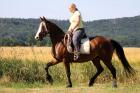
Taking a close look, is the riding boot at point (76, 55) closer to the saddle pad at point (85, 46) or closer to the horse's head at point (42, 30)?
the saddle pad at point (85, 46)

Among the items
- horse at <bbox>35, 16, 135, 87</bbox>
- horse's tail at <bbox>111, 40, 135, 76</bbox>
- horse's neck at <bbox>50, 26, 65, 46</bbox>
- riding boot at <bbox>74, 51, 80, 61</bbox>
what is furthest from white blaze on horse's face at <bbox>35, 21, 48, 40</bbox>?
horse's tail at <bbox>111, 40, 135, 76</bbox>

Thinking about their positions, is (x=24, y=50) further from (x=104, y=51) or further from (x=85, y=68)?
(x=104, y=51)

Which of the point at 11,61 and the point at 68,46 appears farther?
the point at 11,61

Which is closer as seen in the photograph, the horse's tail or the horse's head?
the horse's head

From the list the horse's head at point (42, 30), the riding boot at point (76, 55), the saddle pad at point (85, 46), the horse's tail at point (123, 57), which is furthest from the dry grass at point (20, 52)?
the horse's tail at point (123, 57)

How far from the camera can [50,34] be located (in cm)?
1680

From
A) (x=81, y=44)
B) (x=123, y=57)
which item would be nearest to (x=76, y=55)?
(x=81, y=44)

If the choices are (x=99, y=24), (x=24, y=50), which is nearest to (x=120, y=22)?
(x=99, y=24)

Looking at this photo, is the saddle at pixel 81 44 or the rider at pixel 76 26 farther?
the saddle at pixel 81 44

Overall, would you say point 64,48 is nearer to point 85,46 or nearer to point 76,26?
point 85,46

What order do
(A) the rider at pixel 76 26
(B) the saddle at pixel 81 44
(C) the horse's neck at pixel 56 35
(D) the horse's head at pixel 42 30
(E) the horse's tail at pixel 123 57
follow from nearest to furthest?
(A) the rider at pixel 76 26
(B) the saddle at pixel 81 44
(D) the horse's head at pixel 42 30
(C) the horse's neck at pixel 56 35
(E) the horse's tail at pixel 123 57

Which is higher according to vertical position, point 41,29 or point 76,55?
point 41,29

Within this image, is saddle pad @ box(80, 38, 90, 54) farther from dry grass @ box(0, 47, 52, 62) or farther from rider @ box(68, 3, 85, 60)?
dry grass @ box(0, 47, 52, 62)

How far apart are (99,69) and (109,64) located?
77 centimetres
